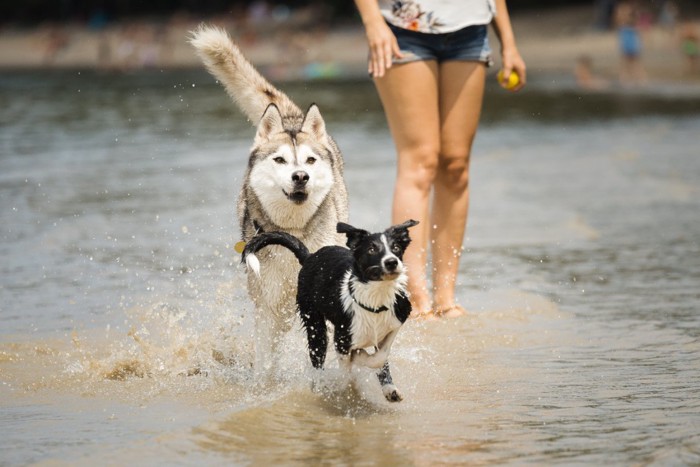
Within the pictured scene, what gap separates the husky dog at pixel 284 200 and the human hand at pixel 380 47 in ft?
1.52

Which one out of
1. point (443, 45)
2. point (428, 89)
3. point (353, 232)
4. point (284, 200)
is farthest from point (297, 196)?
point (443, 45)

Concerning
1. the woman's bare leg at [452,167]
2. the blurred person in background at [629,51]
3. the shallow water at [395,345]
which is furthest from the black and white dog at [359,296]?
the blurred person in background at [629,51]

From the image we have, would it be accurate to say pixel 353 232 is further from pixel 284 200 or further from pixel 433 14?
pixel 433 14

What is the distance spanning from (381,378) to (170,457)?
1.05 meters

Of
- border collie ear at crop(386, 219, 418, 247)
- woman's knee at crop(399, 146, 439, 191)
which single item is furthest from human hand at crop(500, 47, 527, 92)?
border collie ear at crop(386, 219, 418, 247)

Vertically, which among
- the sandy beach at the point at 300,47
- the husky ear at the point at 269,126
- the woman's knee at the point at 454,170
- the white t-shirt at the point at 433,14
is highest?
the sandy beach at the point at 300,47

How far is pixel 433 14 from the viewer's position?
20.4ft

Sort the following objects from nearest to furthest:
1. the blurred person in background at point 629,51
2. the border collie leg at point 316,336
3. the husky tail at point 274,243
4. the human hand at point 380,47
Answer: the border collie leg at point 316,336 < the husky tail at point 274,243 < the human hand at point 380,47 < the blurred person in background at point 629,51

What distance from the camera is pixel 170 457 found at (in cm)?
428

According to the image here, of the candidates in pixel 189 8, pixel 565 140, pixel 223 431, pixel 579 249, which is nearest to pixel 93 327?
pixel 223 431

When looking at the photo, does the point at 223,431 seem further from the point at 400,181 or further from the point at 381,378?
the point at 400,181

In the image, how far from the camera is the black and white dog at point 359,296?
15.1ft

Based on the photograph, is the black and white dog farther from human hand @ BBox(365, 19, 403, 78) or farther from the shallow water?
human hand @ BBox(365, 19, 403, 78)

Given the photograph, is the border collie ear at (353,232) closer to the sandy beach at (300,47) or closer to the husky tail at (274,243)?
the husky tail at (274,243)
